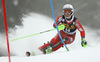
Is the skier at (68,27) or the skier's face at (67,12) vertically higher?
the skier's face at (67,12)

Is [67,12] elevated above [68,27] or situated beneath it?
elevated above

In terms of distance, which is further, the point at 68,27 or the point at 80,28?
the point at 68,27

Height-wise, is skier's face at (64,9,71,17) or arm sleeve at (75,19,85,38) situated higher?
skier's face at (64,9,71,17)

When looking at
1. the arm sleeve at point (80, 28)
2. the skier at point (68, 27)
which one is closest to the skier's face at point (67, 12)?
the skier at point (68, 27)

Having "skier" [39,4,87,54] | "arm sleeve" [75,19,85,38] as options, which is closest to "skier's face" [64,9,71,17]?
"skier" [39,4,87,54]

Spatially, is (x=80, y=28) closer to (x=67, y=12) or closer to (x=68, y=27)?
(x=68, y=27)

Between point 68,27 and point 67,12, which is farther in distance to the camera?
point 68,27

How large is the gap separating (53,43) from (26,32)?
12.4 feet

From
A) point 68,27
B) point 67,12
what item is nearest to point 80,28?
point 68,27

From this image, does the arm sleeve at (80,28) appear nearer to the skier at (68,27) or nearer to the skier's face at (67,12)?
the skier at (68,27)

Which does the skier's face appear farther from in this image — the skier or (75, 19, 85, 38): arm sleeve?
(75, 19, 85, 38): arm sleeve

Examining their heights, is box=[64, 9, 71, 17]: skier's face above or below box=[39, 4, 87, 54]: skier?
above

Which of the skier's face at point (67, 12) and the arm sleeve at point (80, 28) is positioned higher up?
the skier's face at point (67, 12)

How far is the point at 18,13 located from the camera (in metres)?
9.09
